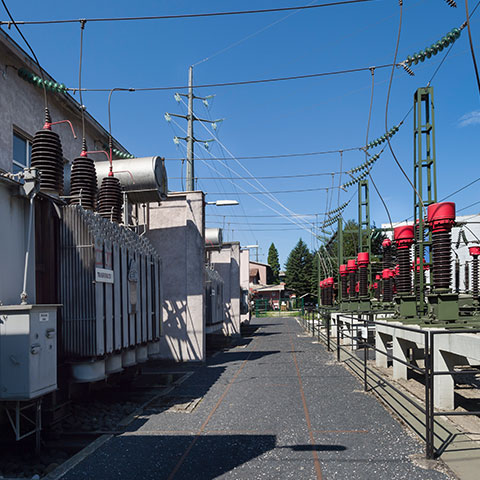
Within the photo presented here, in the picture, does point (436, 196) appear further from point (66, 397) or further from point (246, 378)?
point (66, 397)

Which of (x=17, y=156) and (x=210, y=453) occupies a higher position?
(x=17, y=156)

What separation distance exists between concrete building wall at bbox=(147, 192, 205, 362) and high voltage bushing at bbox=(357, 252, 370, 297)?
294 inches

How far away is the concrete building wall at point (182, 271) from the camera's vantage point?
1373cm

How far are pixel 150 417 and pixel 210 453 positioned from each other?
2.20 meters

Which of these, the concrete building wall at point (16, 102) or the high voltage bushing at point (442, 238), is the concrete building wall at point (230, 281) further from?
the high voltage bushing at point (442, 238)

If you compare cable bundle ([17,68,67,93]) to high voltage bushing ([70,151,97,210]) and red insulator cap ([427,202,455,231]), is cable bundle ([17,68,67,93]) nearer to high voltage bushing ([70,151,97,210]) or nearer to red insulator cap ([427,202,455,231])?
high voltage bushing ([70,151,97,210])

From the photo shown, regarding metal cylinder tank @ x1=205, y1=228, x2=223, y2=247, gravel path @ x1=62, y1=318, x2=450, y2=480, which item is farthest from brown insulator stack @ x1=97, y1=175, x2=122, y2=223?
metal cylinder tank @ x1=205, y1=228, x2=223, y2=247

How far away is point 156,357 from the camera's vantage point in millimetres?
13609

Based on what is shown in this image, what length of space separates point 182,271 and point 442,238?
7.41 metres

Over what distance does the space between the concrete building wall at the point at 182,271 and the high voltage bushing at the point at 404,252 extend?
540 cm

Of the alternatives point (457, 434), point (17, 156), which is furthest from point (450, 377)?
point (17, 156)

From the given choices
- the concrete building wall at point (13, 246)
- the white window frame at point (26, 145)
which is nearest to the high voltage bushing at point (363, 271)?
the white window frame at point (26, 145)

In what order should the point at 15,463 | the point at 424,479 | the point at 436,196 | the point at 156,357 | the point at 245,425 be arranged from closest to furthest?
the point at 424,479 < the point at 15,463 < the point at 245,425 < the point at 436,196 < the point at 156,357

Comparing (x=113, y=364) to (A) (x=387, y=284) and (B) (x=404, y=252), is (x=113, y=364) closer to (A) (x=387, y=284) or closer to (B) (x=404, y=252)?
(B) (x=404, y=252)
